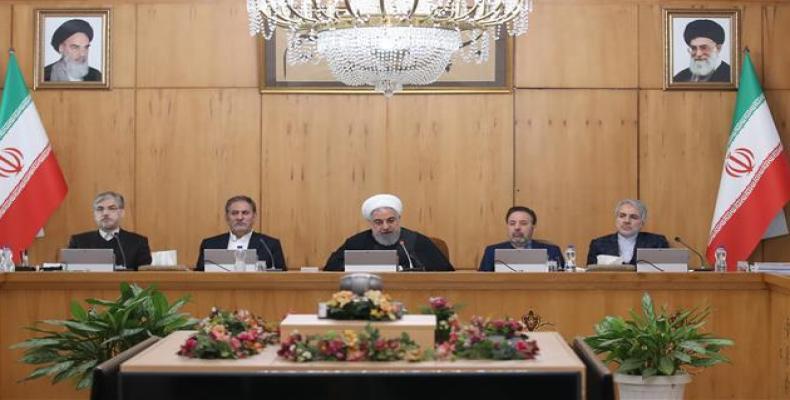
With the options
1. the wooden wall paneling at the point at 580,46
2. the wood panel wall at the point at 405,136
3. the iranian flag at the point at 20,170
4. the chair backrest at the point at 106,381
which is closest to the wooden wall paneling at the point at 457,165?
the wood panel wall at the point at 405,136

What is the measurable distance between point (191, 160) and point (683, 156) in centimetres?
348

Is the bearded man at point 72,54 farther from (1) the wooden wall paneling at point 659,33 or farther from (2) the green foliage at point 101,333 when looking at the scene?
(2) the green foliage at point 101,333

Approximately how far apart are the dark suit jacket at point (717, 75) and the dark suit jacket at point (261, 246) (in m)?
3.06

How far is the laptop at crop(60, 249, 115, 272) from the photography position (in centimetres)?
757

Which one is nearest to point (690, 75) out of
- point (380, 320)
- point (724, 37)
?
point (724, 37)

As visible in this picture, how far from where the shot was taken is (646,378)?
5609mm

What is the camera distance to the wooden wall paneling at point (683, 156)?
9352 millimetres

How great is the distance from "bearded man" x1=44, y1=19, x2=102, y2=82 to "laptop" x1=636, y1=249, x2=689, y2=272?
163 inches

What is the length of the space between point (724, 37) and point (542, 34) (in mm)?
1278

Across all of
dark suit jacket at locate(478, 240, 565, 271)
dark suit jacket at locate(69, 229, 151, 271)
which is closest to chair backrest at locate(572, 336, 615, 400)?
dark suit jacket at locate(478, 240, 565, 271)

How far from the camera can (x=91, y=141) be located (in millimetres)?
9406

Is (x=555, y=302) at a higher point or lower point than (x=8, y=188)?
lower

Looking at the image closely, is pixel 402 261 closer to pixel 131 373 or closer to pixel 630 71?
pixel 630 71

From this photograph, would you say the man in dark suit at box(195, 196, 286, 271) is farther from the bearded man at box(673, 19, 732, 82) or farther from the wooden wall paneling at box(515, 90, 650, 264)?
the bearded man at box(673, 19, 732, 82)
